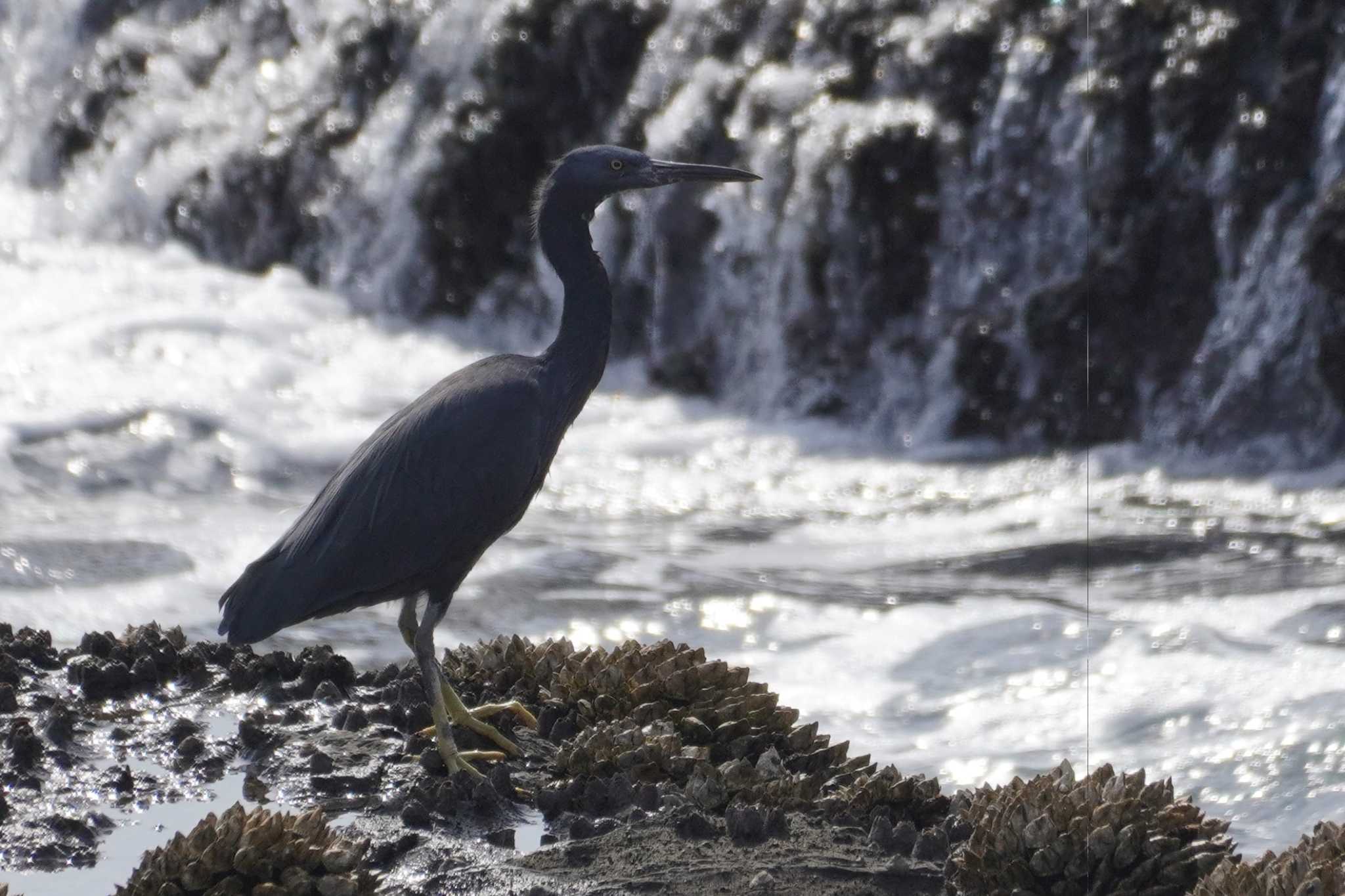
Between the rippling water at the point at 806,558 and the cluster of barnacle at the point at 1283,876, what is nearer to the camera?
the cluster of barnacle at the point at 1283,876

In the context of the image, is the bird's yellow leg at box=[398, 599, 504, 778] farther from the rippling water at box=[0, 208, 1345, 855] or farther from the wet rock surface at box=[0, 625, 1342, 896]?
the rippling water at box=[0, 208, 1345, 855]

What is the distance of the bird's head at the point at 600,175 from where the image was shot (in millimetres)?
5691

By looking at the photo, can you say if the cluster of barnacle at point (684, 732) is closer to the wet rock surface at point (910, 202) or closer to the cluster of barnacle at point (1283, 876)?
the cluster of barnacle at point (1283, 876)

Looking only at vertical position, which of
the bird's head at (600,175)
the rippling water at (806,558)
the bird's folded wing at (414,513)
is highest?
the bird's head at (600,175)

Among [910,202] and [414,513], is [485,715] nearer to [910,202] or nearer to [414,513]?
[414,513]

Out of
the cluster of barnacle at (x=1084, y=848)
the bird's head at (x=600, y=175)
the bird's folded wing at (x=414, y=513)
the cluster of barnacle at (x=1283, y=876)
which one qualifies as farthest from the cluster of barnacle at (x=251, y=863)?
the bird's head at (x=600, y=175)

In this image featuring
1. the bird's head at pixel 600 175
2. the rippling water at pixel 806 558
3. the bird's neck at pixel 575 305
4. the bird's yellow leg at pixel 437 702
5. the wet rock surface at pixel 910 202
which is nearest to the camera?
the bird's yellow leg at pixel 437 702

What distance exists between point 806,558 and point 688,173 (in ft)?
15.7

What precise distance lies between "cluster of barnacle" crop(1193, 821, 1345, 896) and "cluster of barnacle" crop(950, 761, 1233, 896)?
17 centimetres

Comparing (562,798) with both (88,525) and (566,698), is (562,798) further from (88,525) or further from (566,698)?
(88,525)

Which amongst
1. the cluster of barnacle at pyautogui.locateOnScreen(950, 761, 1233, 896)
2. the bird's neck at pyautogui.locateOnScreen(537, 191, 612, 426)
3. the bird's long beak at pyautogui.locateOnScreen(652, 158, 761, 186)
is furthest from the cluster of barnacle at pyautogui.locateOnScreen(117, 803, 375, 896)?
the bird's long beak at pyautogui.locateOnScreen(652, 158, 761, 186)

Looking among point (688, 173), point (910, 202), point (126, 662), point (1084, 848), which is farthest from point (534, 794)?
point (910, 202)

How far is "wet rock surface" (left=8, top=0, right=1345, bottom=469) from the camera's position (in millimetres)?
11383

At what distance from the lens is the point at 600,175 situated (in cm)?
570
